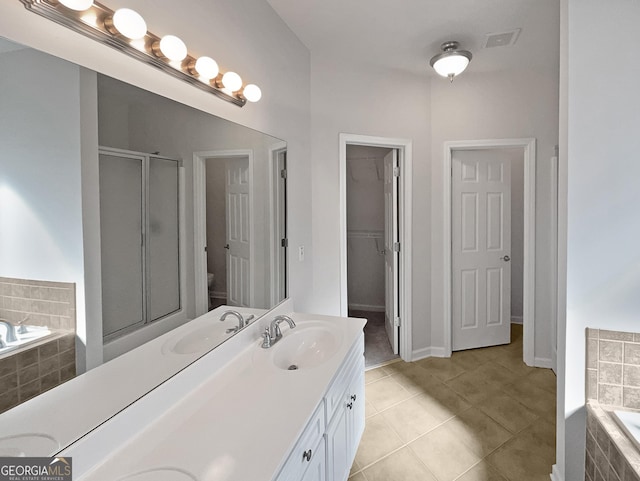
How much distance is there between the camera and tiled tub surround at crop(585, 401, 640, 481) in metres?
1.26

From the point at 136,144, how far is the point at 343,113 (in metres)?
1.98

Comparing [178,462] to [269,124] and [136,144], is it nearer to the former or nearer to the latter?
[136,144]

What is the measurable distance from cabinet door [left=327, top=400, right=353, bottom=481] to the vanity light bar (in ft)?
4.87

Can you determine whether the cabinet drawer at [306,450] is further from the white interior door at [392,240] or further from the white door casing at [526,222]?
Answer: the white door casing at [526,222]

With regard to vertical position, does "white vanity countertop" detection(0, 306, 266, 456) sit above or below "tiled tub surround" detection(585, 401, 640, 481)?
above

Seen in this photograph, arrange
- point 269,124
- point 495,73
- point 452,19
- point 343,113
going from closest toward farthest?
point 269,124
point 452,19
point 343,113
point 495,73

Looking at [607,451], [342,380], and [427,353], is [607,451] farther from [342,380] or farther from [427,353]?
[427,353]

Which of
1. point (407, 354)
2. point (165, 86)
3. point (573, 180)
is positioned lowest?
point (407, 354)

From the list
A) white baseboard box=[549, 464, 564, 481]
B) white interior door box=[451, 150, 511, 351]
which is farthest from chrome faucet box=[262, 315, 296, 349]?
white interior door box=[451, 150, 511, 351]

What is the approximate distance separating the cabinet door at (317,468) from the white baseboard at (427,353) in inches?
79.3

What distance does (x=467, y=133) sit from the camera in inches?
122

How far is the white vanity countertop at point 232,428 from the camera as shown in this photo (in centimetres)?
90

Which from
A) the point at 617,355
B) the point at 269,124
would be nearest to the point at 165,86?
the point at 269,124

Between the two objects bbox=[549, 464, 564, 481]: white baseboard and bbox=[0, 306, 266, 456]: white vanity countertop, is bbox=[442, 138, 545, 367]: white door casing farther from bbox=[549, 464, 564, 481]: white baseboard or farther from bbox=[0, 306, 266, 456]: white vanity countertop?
bbox=[0, 306, 266, 456]: white vanity countertop
